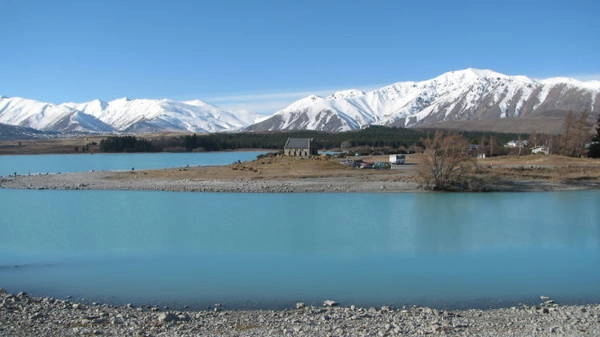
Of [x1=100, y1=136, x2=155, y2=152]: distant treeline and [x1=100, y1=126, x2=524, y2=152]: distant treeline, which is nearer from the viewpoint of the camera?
[x1=100, y1=126, x2=524, y2=152]: distant treeline

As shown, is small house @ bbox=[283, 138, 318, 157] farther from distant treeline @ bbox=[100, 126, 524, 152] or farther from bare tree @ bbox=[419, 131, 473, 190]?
distant treeline @ bbox=[100, 126, 524, 152]

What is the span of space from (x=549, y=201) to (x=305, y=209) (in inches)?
578

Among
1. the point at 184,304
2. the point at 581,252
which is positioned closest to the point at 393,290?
the point at 184,304

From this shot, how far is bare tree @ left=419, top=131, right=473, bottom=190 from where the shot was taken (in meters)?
39.6

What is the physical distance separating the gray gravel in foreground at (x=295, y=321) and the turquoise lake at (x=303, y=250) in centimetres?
109

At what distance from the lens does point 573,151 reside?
6750cm

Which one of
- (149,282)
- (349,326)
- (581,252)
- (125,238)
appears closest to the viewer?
(349,326)

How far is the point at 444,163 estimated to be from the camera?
40.2m

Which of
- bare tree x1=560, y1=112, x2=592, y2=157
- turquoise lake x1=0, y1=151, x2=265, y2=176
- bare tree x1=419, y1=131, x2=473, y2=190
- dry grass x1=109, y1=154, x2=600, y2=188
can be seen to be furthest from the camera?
bare tree x1=560, y1=112, x2=592, y2=157

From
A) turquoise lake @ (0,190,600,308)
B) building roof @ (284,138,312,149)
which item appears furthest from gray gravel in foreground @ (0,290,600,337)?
building roof @ (284,138,312,149)

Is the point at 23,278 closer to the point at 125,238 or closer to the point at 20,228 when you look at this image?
the point at 125,238

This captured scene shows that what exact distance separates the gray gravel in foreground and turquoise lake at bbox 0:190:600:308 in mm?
1089

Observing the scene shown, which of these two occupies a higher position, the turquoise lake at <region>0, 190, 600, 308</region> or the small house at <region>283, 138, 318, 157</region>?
the small house at <region>283, 138, 318, 157</region>

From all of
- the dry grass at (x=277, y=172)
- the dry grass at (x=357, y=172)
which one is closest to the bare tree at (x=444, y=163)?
the dry grass at (x=357, y=172)
